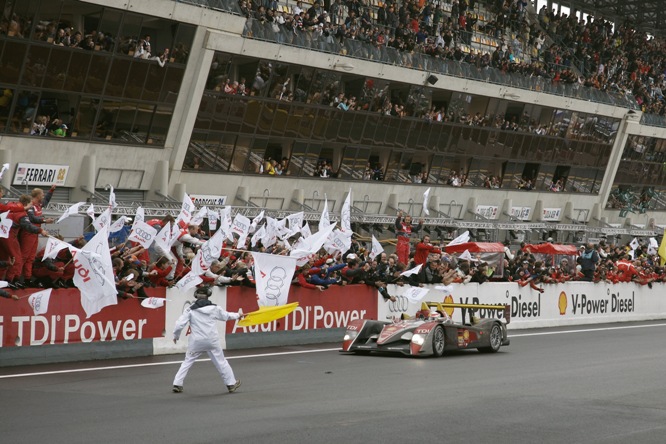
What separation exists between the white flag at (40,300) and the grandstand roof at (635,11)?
6006 centimetres

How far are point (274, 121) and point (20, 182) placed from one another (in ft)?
38.3

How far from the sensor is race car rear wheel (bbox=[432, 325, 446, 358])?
65.9ft

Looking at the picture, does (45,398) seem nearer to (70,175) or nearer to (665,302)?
(70,175)

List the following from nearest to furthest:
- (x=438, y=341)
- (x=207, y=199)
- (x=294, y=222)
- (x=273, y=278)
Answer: (x=273, y=278), (x=438, y=341), (x=294, y=222), (x=207, y=199)

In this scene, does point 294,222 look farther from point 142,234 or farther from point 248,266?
point 142,234

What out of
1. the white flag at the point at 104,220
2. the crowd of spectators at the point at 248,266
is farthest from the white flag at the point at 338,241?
the white flag at the point at 104,220

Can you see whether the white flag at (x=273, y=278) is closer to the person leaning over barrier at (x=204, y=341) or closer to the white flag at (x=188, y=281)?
the white flag at (x=188, y=281)

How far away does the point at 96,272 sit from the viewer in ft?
57.3

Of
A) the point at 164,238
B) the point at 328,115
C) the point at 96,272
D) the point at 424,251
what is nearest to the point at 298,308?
the point at 164,238

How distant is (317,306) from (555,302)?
1056cm

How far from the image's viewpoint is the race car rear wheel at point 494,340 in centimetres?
2167

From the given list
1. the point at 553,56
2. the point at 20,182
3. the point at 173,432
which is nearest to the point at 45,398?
the point at 173,432

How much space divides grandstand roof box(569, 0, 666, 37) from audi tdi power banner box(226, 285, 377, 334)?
51861 millimetres

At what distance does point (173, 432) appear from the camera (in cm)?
1101
